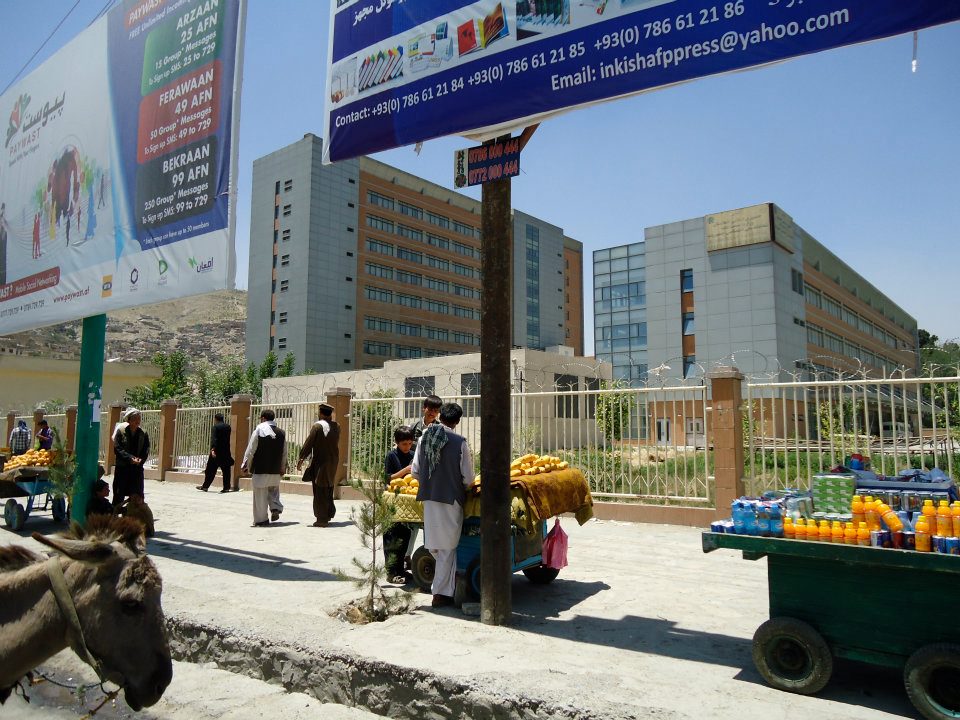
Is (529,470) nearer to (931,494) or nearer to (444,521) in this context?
(444,521)

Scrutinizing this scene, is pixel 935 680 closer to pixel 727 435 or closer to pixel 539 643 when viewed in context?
pixel 539 643

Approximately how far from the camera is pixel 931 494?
425 cm

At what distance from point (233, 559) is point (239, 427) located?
370 inches

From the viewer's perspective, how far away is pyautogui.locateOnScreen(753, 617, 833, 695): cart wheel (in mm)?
3754

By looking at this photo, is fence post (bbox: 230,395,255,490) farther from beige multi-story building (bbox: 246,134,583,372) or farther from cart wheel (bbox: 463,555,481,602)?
beige multi-story building (bbox: 246,134,583,372)

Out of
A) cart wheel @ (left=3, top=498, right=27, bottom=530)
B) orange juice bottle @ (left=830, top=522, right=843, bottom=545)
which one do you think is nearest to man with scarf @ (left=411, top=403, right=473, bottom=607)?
orange juice bottle @ (left=830, top=522, right=843, bottom=545)

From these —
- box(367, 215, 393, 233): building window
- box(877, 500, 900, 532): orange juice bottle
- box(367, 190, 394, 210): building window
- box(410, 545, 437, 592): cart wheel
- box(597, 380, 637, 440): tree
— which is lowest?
box(410, 545, 437, 592): cart wheel

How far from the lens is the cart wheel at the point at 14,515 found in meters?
10.8

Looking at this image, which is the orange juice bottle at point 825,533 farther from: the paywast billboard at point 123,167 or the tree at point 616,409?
the paywast billboard at point 123,167

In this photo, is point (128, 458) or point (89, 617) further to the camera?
point (128, 458)

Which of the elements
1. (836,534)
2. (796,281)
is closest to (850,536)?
(836,534)

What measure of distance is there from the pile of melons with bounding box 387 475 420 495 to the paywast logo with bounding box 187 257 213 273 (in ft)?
12.3

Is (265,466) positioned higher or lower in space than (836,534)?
lower

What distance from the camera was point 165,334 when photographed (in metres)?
122
